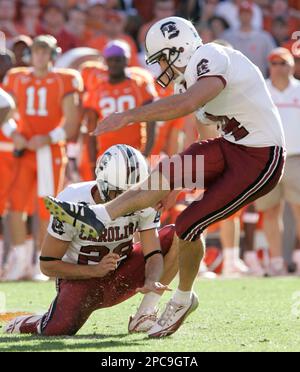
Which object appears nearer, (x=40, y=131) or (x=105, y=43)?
(x=40, y=131)

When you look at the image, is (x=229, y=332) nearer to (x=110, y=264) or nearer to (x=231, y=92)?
(x=110, y=264)

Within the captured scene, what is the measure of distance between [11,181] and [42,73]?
38.4 inches

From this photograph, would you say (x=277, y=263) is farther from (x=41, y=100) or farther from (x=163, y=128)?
(x=41, y=100)

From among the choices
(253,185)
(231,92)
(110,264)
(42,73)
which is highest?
(42,73)

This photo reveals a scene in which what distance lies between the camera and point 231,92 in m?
5.32

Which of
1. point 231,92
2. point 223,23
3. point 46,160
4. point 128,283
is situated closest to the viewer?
point 231,92

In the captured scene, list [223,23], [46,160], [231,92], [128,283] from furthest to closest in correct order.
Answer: [223,23], [46,160], [128,283], [231,92]

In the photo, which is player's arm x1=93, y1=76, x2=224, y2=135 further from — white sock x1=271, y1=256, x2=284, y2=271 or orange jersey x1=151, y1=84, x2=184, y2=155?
orange jersey x1=151, y1=84, x2=184, y2=155

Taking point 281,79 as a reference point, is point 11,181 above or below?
below

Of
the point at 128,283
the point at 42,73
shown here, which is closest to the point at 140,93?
the point at 42,73

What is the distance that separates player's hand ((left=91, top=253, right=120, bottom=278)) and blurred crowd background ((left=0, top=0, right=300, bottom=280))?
369cm

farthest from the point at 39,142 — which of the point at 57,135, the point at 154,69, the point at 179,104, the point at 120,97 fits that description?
the point at 179,104

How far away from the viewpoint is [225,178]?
5.30 meters

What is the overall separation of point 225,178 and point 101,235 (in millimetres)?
724
